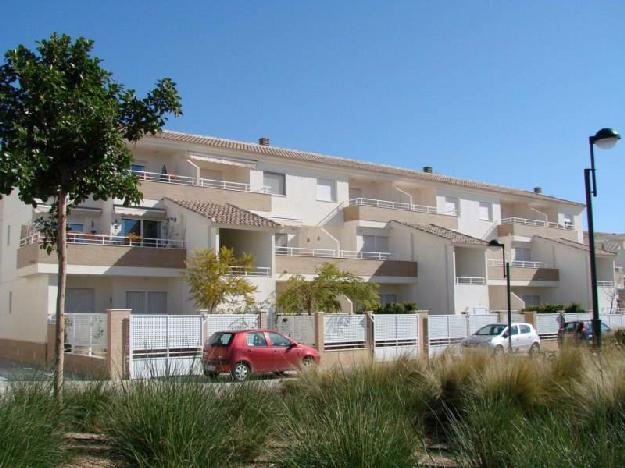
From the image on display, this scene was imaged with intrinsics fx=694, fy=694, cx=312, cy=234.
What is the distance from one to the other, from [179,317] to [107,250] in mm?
7611

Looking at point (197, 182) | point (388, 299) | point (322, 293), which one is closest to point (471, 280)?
point (388, 299)

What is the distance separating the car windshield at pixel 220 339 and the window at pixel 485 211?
100 feet

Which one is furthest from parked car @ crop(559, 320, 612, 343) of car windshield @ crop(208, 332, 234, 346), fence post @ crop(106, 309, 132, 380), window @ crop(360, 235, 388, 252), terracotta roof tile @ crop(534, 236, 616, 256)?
terracotta roof tile @ crop(534, 236, 616, 256)

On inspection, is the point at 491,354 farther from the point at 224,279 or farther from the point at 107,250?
the point at 107,250

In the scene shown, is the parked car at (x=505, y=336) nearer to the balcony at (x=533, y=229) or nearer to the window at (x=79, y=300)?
the window at (x=79, y=300)

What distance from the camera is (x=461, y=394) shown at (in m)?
10.5

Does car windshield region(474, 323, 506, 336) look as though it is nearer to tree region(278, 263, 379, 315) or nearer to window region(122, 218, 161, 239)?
tree region(278, 263, 379, 315)

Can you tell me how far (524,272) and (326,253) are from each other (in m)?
15.7

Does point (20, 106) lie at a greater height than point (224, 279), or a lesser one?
greater

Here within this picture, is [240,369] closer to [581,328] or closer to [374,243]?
[581,328]

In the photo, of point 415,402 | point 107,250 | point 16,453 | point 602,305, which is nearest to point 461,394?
point 415,402

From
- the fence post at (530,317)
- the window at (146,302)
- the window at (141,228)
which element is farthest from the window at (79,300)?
the fence post at (530,317)

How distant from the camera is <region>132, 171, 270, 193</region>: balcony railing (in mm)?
31297

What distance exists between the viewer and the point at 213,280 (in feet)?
87.2
